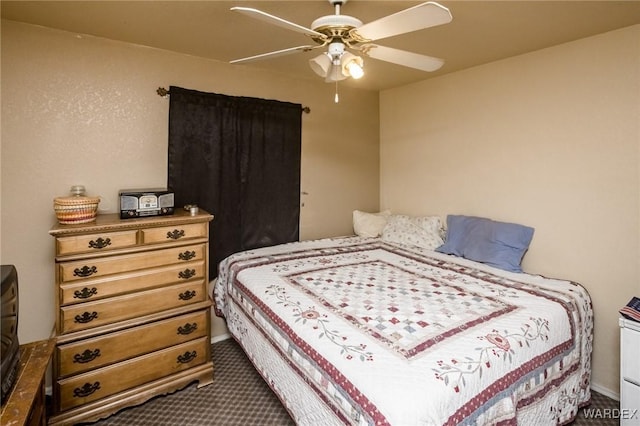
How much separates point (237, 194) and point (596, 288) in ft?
9.07

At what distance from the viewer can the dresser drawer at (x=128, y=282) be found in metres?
1.93

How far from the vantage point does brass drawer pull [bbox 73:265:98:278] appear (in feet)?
6.33

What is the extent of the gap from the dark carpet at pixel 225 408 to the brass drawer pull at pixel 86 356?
384 millimetres

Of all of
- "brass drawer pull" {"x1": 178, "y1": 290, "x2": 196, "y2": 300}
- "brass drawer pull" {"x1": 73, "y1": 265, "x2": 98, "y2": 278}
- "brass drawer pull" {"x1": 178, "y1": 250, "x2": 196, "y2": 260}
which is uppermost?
"brass drawer pull" {"x1": 178, "y1": 250, "x2": 196, "y2": 260}

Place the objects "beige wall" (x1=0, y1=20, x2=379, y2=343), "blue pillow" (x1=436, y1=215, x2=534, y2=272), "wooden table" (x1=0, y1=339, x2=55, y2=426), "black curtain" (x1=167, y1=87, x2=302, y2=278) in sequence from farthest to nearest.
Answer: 1. "black curtain" (x1=167, y1=87, x2=302, y2=278)
2. "blue pillow" (x1=436, y1=215, x2=534, y2=272)
3. "beige wall" (x1=0, y1=20, x2=379, y2=343)
4. "wooden table" (x1=0, y1=339, x2=55, y2=426)

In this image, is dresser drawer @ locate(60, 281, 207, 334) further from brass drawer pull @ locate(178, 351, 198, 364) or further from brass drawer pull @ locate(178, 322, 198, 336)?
brass drawer pull @ locate(178, 351, 198, 364)

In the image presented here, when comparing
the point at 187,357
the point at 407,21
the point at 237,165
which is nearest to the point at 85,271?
the point at 187,357

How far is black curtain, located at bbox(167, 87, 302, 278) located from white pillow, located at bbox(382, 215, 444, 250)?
3.13 feet

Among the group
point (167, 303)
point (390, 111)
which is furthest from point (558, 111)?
point (167, 303)

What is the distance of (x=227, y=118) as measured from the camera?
2.89 meters

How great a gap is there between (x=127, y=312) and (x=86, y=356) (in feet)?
0.99

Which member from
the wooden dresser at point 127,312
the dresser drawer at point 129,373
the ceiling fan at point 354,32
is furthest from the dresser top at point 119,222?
the ceiling fan at point 354,32

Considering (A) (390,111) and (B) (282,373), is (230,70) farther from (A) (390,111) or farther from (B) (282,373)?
(B) (282,373)

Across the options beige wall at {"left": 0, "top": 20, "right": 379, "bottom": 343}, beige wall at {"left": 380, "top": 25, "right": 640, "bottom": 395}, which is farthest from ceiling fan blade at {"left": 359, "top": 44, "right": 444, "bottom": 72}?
beige wall at {"left": 0, "top": 20, "right": 379, "bottom": 343}
